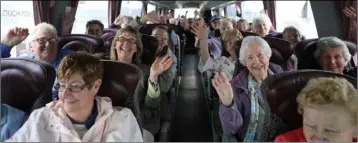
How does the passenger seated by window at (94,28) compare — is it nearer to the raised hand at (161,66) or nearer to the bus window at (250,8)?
the raised hand at (161,66)

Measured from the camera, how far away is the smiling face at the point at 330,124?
120cm

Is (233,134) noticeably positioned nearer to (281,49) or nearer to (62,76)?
(62,76)

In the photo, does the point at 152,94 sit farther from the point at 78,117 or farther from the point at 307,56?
the point at 307,56

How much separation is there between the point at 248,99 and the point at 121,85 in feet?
2.44

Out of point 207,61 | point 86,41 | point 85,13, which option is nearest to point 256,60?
point 207,61

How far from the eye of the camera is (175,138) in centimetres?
330

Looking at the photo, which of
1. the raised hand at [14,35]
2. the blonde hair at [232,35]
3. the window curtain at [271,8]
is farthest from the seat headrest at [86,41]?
the window curtain at [271,8]

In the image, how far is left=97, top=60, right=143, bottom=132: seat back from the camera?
1.68 metres

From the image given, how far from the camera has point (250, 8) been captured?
10508 millimetres

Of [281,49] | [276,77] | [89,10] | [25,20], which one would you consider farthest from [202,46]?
[89,10]

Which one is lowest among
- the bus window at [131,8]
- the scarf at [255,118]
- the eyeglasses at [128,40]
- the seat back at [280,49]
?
the scarf at [255,118]

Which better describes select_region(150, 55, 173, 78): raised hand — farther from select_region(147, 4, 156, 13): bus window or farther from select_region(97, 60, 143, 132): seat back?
select_region(147, 4, 156, 13): bus window

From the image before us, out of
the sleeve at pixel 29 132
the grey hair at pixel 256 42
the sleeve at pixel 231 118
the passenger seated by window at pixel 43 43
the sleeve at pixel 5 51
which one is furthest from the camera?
the passenger seated by window at pixel 43 43

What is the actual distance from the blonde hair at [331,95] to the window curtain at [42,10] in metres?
4.55
